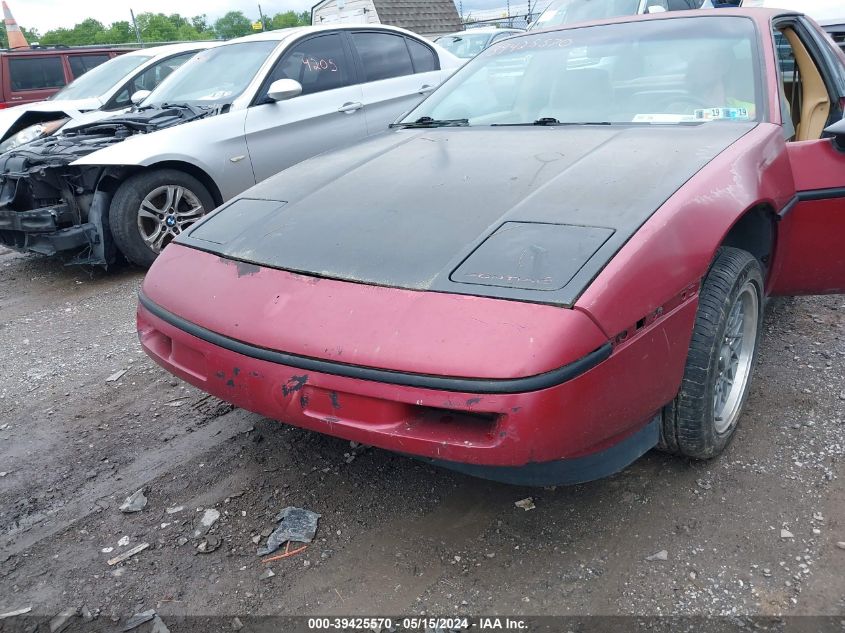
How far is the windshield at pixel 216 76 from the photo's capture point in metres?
5.56

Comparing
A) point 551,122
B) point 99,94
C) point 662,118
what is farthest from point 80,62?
point 662,118

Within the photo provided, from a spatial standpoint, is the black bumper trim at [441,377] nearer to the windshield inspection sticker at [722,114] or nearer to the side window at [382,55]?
the windshield inspection sticker at [722,114]

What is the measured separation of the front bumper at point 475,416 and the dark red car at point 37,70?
1073cm

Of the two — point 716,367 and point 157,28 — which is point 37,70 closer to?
point 716,367

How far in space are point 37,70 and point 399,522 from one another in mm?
11929

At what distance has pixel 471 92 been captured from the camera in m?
3.48

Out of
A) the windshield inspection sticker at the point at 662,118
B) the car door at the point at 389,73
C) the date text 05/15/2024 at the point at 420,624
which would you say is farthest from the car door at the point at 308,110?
the date text 05/15/2024 at the point at 420,624

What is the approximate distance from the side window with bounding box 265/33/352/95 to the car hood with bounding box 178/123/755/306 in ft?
9.51

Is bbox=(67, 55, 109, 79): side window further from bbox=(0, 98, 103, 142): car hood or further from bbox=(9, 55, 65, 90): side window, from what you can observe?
bbox=(0, 98, 103, 142): car hood

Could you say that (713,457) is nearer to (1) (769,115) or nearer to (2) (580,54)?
(1) (769,115)

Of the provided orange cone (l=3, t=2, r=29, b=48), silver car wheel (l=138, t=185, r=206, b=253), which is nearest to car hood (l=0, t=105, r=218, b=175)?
silver car wheel (l=138, t=185, r=206, b=253)

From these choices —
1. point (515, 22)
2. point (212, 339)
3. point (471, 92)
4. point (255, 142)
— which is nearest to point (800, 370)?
point (471, 92)

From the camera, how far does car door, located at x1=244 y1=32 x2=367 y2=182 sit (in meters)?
5.33

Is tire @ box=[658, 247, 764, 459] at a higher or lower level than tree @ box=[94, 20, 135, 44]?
lower
